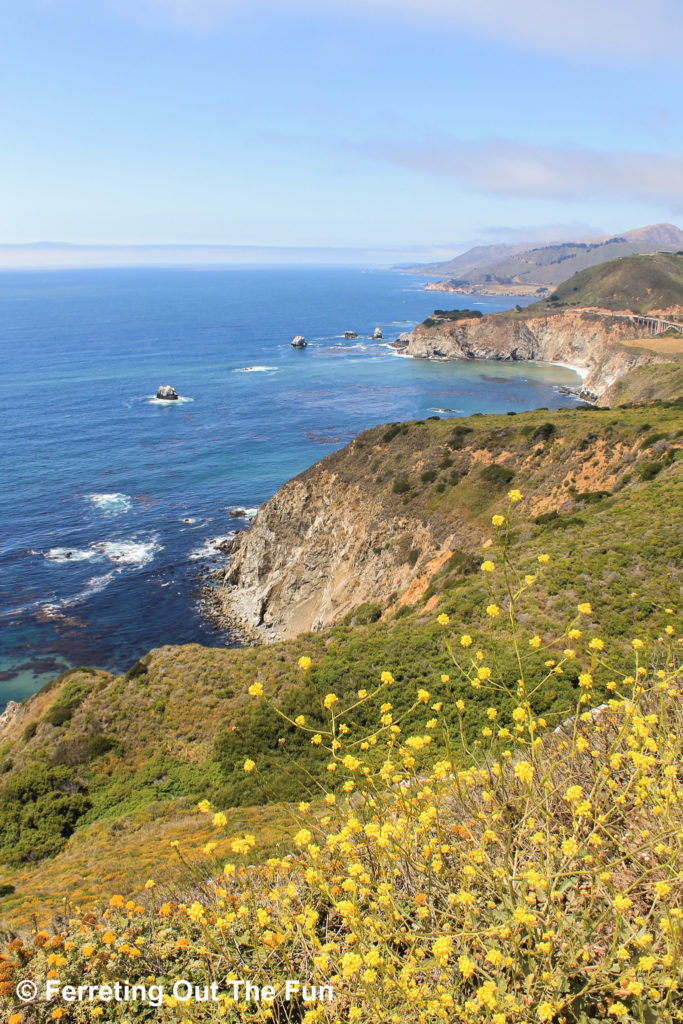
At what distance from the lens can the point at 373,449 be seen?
185 feet

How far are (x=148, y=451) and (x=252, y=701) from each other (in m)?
74.5

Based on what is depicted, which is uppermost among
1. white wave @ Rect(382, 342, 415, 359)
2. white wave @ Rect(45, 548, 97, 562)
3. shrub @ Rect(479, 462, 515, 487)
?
white wave @ Rect(382, 342, 415, 359)

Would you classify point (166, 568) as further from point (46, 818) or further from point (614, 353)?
point (614, 353)

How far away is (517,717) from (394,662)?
1841cm

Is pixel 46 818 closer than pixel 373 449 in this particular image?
Yes

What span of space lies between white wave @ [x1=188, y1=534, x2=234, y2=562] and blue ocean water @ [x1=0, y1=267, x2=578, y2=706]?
8.6 inches

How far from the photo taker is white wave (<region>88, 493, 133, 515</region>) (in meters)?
70.6

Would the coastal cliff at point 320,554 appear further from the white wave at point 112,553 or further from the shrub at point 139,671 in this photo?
the shrub at point 139,671

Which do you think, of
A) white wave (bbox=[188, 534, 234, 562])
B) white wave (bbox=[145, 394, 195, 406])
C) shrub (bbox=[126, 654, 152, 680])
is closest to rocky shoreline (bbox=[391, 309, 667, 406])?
white wave (bbox=[145, 394, 195, 406])

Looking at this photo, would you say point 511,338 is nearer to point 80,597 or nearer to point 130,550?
point 130,550

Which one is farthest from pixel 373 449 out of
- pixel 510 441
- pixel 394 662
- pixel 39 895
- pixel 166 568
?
pixel 39 895
